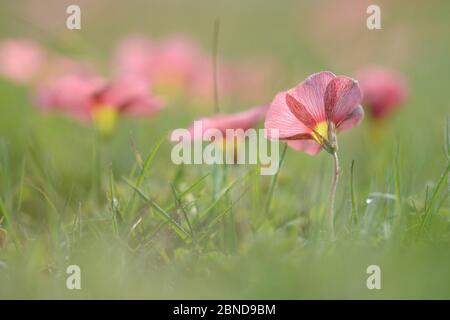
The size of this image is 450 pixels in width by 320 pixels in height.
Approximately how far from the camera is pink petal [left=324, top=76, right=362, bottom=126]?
3.29 ft

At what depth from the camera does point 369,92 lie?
188 cm

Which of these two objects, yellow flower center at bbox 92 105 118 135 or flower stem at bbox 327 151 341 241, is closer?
flower stem at bbox 327 151 341 241

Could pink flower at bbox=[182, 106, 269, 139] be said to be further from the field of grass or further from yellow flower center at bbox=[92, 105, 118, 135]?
yellow flower center at bbox=[92, 105, 118, 135]

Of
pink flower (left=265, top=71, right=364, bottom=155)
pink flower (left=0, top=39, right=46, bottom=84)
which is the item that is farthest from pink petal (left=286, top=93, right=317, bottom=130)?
pink flower (left=0, top=39, right=46, bottom=84)

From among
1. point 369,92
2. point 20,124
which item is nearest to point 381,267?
point 369,92

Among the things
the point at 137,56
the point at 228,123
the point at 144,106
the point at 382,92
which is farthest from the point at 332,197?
the point at 137,56

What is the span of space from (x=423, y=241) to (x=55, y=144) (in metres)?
1.20

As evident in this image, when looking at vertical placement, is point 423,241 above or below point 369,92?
below

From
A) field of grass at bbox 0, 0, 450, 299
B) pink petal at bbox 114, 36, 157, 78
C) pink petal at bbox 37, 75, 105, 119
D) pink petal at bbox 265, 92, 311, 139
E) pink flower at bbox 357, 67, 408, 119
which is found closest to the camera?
field of grass at bbox 0, 0, 450, 299

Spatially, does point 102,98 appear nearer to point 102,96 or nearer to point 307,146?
point 102,96

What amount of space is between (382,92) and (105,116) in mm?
680

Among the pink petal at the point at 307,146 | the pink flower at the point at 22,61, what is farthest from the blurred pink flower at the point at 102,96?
the pink flower at the point at 22,61

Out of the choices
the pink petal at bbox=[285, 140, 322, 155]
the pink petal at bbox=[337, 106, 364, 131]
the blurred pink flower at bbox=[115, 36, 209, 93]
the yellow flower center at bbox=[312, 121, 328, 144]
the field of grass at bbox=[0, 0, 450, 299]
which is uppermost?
the blurred pink flower at bbox=[115, 36, 209, 93]
